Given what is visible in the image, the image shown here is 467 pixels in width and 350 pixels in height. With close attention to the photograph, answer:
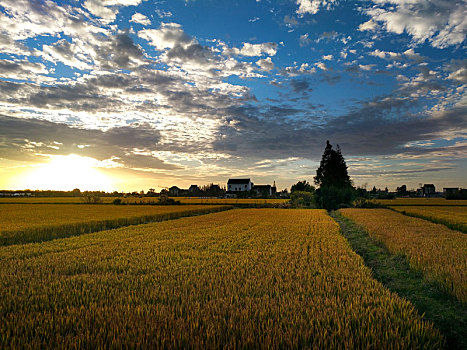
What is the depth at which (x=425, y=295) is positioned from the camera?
812 centimetres

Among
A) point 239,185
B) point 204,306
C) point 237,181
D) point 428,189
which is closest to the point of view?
point 204,306

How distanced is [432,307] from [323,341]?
4885 millimetres

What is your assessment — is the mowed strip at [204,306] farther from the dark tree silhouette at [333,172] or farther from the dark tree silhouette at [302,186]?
the dark tree silhouette at [302,186]

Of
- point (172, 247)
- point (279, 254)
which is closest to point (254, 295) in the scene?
point (279, 254)

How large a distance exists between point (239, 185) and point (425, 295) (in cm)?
11561

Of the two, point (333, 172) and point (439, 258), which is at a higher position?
point (333, 172)

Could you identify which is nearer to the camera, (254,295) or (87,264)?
(254,295)

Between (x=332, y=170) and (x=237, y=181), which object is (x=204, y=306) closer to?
(x=332, y=170)

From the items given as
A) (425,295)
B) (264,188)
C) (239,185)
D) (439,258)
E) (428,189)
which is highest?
(239,185)

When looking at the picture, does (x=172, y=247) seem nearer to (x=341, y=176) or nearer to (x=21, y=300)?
(x=21, y=300)

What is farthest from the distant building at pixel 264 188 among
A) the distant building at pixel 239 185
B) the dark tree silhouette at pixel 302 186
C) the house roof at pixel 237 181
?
the dark tree silhouette at pixel 302 186

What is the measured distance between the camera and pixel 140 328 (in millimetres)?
4332

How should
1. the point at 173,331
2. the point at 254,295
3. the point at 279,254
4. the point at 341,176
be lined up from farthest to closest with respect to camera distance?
the point at 341,176, the point at 279,254, the point at 254,295, the point at 173,331

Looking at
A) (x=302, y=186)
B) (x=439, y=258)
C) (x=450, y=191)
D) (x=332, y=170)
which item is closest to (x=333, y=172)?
(x=332, y=170)
